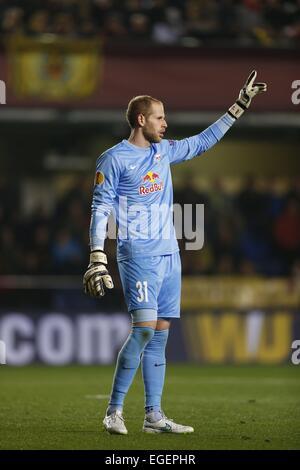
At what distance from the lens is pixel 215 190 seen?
663 inches

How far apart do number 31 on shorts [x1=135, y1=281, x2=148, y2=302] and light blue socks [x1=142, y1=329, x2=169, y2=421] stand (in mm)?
319

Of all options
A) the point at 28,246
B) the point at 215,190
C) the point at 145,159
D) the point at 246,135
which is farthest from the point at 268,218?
the point at 145,159

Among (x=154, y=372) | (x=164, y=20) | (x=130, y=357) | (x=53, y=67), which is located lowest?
(x=154, y=372)

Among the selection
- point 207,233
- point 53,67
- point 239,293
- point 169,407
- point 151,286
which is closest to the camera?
point 151,286

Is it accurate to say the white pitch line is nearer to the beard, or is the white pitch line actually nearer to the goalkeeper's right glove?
the goalkeeper's right glove

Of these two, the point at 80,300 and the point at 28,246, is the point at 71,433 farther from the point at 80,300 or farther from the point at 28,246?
the point at 28,246

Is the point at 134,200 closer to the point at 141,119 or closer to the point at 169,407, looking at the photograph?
the point at 141,119

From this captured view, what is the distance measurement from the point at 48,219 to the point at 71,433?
29.9 feet

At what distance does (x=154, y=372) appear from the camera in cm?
721

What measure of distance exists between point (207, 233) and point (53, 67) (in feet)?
10.5

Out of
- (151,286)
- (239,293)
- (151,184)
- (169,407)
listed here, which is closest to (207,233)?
(239,293)

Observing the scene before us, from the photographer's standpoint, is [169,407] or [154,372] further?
[169,407]

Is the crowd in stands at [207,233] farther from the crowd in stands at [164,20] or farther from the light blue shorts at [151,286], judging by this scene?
the light blue shorts at [151,286]

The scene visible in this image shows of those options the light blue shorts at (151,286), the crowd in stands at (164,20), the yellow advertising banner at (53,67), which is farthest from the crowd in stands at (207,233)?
the light blue shorts at (151,286)
